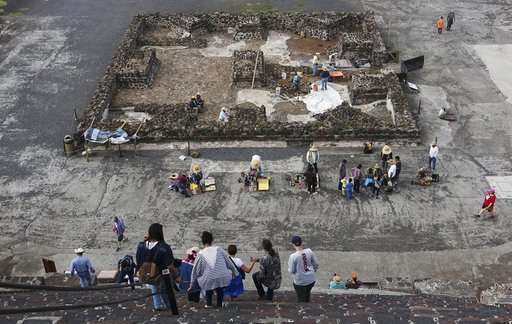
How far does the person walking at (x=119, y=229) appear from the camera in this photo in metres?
14.8

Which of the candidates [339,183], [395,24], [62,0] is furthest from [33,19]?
[339,183]

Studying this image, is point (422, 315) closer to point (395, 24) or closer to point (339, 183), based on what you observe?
point (339, 183)

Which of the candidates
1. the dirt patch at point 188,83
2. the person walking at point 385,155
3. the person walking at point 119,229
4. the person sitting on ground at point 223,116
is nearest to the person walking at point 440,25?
the dirt patch at point 188,83

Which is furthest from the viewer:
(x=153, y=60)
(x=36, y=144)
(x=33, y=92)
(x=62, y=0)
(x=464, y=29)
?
(x=62, y=0)

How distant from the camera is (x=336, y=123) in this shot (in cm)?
1970

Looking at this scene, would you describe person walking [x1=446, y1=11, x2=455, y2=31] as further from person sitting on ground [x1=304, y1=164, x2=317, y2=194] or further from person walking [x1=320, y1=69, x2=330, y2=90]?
person sitting on ground [x1=304, y1=164, x2=317, y2=194]

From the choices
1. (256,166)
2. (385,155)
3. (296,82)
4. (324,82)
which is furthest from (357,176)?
(296,82)

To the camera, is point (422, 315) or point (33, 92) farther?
point (33, 92)

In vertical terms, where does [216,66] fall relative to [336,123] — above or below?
above

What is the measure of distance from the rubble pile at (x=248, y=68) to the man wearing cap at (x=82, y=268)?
504 inches

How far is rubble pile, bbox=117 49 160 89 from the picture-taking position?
2325cm

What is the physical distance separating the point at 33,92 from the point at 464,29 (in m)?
20.5

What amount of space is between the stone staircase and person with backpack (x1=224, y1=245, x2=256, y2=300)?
0.17 meters

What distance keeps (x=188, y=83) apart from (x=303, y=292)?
1561 cm
